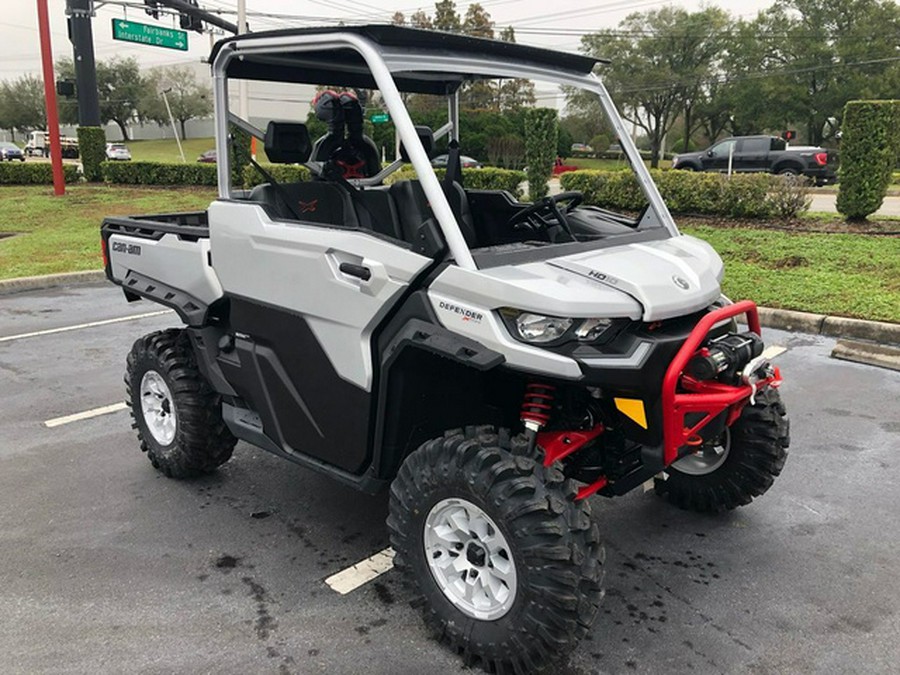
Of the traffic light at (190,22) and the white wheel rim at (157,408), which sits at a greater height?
the traffic light at (190,22)

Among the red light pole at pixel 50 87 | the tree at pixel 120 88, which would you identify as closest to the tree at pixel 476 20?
the red light pole at pixel 50 87

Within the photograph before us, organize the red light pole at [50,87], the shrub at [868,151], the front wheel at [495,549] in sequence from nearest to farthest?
the front wheel at [495,549]
the shrub at [868,151]
the red light pole at [50,87]

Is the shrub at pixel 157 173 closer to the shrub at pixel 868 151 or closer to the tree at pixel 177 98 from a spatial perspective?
the shrub at pixel 868 151

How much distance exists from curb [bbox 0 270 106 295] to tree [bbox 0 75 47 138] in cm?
8224

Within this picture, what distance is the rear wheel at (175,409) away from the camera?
4.16 m

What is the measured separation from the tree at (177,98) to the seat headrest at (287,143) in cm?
7940

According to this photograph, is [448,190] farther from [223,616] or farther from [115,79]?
[115,79]

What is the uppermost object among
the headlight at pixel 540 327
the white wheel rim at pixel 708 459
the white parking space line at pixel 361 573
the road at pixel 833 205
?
the headlight at pixel 540 327

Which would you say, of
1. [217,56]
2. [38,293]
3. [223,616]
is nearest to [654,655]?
[223,616]

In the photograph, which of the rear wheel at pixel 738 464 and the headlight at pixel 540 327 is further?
the rear wheel at pixel 738 464

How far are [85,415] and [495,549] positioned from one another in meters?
3.77

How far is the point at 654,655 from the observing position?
2805mm

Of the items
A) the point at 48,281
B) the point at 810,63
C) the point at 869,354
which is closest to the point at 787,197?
the point at 869,354

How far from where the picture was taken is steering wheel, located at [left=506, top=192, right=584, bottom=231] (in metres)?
3.65
